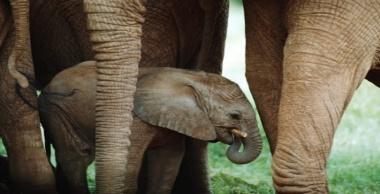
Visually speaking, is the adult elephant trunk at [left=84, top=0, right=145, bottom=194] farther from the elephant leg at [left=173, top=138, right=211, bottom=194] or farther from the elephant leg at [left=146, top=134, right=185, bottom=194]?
the elephant leg at [left=173, top=138, right=211, bottom=194]

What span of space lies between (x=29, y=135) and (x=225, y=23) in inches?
51.4

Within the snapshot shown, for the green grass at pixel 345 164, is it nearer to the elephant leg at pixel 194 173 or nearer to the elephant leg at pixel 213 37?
the elephant leg at pixel 194 173

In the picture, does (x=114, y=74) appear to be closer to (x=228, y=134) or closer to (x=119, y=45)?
(x=119, y=45)

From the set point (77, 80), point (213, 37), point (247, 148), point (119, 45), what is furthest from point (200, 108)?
point (119, 45)

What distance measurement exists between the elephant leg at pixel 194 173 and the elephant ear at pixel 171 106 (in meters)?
0.93

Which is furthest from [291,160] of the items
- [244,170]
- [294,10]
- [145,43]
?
[244,170]

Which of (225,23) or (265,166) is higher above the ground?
(225,23)

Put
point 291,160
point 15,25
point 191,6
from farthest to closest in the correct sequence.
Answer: point 191,6, point 15,25, point 291,160

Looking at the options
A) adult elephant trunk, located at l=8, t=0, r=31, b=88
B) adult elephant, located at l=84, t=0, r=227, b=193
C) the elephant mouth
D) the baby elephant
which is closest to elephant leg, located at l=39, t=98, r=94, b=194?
the baby elephant

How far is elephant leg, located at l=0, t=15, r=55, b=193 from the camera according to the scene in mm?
7762

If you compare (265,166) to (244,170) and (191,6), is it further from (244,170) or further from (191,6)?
(191,6)

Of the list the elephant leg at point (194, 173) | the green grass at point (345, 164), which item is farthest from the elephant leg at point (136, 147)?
the green grass at point (345, 164)

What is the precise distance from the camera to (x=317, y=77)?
6781 millimetres

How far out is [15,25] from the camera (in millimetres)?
7418
